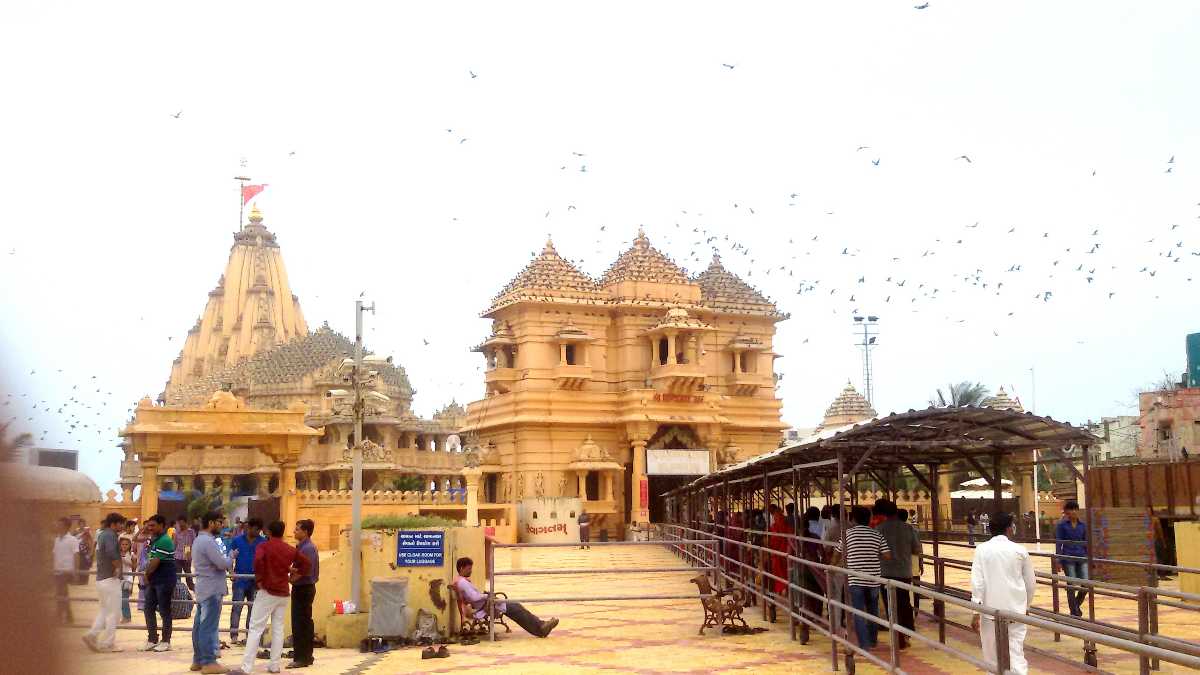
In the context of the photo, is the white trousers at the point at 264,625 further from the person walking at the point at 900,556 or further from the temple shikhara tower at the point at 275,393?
the temple shikhara tower at the point at 275,393

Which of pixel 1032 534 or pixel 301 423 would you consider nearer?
pixel 301 423

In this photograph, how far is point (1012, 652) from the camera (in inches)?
329

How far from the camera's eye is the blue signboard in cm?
1425

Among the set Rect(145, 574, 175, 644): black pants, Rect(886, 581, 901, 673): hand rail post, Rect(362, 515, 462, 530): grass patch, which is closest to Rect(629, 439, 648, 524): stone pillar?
Rect(362, 515, 462, 530): grass patch

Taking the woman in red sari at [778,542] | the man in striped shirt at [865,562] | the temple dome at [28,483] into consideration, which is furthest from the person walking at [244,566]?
the temple dome at [28,483]

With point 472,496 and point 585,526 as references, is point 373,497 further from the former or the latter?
point 585,526

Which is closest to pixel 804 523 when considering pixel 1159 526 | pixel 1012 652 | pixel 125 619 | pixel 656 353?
pixel 1012 652

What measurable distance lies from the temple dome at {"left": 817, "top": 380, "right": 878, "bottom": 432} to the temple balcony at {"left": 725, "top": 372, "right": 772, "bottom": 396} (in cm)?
729

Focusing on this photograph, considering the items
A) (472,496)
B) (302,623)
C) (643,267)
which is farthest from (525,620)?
(643,267)

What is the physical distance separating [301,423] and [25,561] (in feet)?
96.0

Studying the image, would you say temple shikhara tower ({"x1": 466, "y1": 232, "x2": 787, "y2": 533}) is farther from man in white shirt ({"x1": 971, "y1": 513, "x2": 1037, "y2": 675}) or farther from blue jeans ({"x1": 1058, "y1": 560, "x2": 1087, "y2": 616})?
man in white shirt ({"x1": 971, "y1": 513, "x2": 1037, "y2": 675})

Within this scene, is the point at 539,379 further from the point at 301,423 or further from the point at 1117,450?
the point at 1117,450

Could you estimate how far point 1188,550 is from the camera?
1805 centimetres

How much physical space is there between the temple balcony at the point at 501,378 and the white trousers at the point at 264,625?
3013 cm
